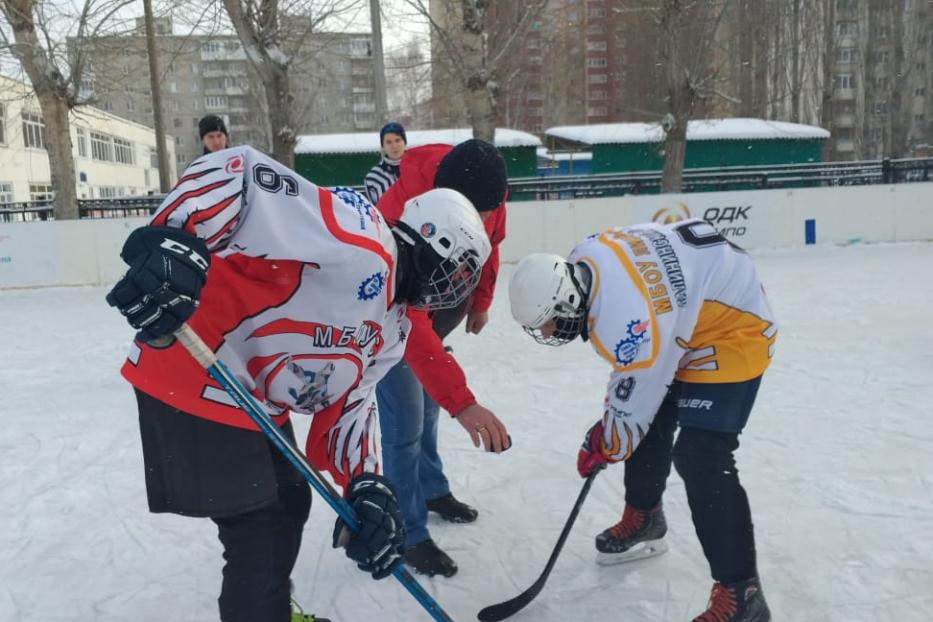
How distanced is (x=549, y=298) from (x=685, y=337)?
456 mm

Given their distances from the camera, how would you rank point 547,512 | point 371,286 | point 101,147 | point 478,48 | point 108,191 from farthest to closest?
point 108,191 < point 101,147 < point 478,48 < point 547,512 < point 371,286

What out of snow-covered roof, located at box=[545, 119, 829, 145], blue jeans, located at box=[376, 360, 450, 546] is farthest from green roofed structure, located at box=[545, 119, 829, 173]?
blue jeans, located at box=[376, 360, 450, 546]

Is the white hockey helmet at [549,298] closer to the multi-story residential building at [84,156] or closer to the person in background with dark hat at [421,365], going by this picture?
the person in background with dark hat at [421,365]

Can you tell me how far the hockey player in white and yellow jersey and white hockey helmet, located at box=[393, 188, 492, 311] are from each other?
1.20 ft

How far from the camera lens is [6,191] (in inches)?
1224

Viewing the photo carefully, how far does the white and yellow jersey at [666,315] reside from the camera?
7.35 ft

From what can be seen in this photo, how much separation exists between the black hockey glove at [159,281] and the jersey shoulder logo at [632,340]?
1222mm

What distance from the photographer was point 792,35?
31859 mm

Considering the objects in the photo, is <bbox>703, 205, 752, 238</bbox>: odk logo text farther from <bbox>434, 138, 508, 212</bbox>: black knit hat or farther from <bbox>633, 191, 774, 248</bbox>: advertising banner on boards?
<bbox>434, 138, 508, 212</bbox>: black knit hat

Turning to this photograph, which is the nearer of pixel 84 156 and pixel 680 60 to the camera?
pixel 680 60

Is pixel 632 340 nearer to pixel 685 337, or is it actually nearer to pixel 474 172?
pixel 685 337

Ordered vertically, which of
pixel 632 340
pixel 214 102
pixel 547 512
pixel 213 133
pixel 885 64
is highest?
pixel 214 102

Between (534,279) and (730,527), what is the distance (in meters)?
1.00

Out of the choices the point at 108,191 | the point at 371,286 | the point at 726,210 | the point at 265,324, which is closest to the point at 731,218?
the point at 726,210
